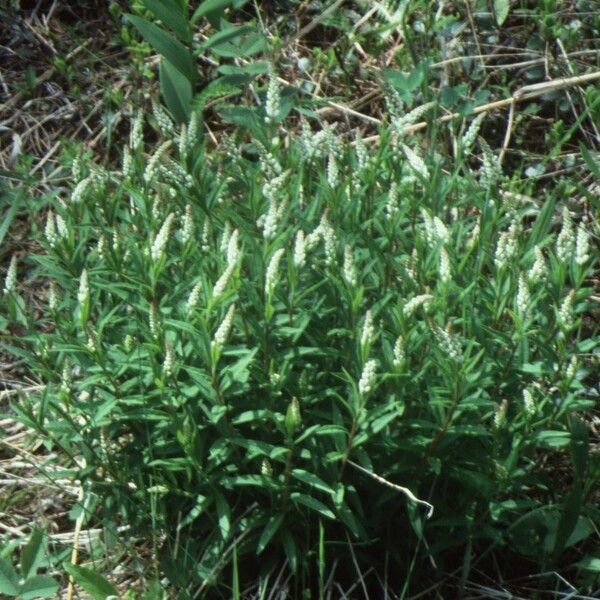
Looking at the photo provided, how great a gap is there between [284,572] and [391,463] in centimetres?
43

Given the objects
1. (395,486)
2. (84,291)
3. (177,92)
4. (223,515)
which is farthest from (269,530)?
Answer: (177,92)

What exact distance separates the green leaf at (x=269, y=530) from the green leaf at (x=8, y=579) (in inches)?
24.0

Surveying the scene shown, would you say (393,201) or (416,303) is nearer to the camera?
(416,303)

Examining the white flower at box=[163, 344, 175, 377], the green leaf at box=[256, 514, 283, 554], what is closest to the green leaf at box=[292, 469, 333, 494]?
the green leaf at box=[256, 514, 283, 554]

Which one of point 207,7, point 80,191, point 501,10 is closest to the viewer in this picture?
point 80,191

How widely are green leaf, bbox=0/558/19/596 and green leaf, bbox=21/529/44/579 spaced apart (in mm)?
29

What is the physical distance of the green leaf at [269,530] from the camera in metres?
2.59

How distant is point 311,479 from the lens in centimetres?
253

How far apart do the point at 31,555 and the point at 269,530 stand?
628 millimetres

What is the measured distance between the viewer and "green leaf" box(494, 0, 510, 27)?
175 inches

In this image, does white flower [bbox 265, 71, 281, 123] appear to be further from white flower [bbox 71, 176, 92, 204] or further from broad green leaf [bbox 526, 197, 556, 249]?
broad green leaf [bbox 526, 197, 556, 249]

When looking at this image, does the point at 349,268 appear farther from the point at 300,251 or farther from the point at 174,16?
the point at 174,16

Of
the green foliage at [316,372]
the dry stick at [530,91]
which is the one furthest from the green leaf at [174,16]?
the dry stick at [530,91]

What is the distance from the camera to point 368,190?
2.96 m
